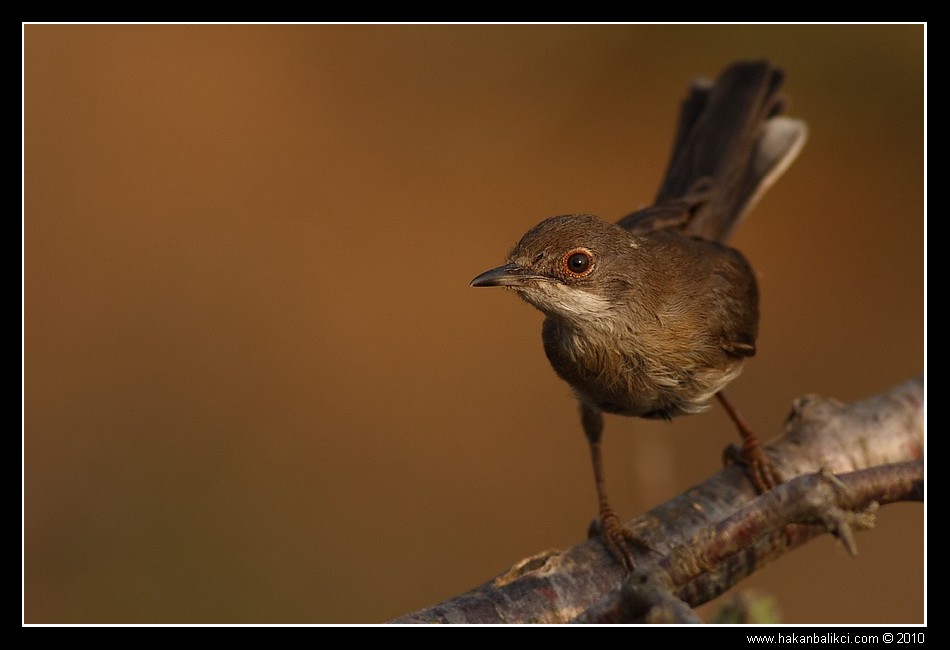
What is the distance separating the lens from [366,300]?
9.88m

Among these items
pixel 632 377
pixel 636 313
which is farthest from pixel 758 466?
pixel 636 313

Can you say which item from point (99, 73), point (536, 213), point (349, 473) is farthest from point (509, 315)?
point (99, 73)

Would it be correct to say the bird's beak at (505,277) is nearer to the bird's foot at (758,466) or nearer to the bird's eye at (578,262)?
the bird's eye at (578,262)

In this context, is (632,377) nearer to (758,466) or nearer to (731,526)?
(758,466)

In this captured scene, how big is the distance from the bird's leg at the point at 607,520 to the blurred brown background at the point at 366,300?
118 inches

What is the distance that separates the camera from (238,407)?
8.88 metres

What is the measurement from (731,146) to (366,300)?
15.4 feet

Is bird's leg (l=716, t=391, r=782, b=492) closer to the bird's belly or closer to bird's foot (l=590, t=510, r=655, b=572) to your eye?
the bird's belly

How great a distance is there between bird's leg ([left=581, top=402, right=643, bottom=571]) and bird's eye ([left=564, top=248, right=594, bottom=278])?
38.4 inches

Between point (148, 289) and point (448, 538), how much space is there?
3.99 meters

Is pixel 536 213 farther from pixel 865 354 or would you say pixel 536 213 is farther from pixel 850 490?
pixel 850 490

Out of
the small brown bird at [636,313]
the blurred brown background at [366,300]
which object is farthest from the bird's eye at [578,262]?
the blurred brown background at [366,300]

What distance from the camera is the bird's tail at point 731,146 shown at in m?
6.25

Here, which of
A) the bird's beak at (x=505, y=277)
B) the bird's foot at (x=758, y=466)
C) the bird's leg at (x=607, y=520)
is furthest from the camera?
the bird's foot at (x=758, y=466)
